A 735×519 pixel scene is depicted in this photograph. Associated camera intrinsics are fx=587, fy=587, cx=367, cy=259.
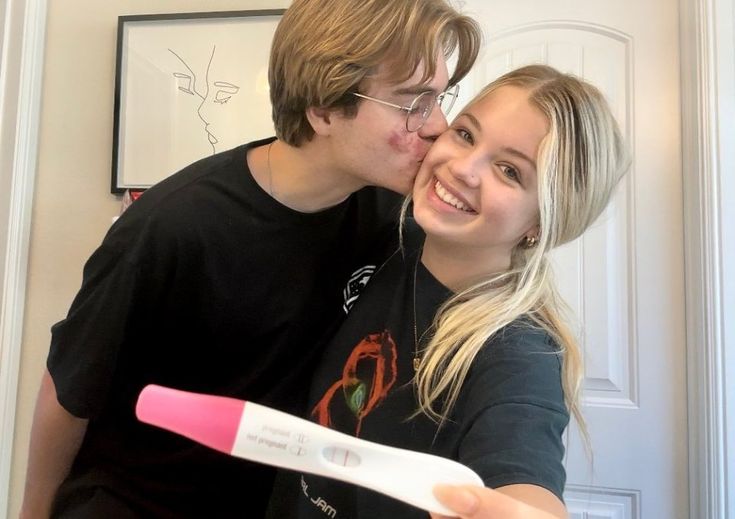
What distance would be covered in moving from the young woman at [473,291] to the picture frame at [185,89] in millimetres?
736

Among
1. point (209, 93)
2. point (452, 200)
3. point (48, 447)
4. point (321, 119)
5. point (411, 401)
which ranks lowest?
point (48, 447)

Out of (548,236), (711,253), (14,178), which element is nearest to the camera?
(548,236)

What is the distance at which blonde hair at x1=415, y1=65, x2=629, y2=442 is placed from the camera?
0.62 m

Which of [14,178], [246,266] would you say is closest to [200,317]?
[246,266]

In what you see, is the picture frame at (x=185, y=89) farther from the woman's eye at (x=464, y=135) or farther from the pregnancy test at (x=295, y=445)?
the pregnancy test at (x=295, y=445)

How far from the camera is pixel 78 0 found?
1438mm

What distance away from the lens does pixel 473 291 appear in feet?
2.29

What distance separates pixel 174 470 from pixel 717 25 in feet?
4.56

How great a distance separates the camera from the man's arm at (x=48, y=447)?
2.59 feet

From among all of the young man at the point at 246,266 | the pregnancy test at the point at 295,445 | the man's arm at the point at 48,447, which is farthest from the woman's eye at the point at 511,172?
the man's arm at the point at 48,447

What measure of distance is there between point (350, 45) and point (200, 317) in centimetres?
40

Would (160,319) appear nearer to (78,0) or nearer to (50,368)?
(50,368)

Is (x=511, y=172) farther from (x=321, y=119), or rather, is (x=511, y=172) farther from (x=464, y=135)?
(x=321, y=119)

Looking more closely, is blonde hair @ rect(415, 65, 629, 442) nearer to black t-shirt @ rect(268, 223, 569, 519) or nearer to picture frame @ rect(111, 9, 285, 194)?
black t-shirt @ rect(268, 223, 569, 519)
